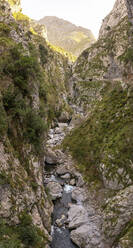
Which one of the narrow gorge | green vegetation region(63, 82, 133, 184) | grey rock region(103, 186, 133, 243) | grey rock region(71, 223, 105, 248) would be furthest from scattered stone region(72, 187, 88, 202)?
grey rock region(71, 223, 105, 248)

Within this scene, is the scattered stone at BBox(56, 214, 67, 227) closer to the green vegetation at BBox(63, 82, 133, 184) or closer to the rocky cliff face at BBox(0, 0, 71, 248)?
the rocky cliff face at BBox(0, 0, 71, 248)

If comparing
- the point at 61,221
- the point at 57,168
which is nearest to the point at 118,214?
the point at 61,221

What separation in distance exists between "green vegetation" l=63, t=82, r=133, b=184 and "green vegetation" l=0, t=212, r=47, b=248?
1569 centimetres

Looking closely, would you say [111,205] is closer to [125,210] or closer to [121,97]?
[125,210]

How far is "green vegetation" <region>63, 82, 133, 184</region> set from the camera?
3067 cm

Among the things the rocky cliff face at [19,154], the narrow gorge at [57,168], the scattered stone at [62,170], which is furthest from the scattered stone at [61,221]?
the scattered stone at [62,170]

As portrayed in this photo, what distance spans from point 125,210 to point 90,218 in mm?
5066

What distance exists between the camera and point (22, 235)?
16.7 metres

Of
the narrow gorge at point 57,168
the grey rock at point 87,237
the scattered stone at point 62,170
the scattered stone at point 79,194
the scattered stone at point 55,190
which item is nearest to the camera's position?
the narrow gorge at point 57,168

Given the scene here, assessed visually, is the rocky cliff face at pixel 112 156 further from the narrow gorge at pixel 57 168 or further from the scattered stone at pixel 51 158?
the scattered stone at pixel 51 158

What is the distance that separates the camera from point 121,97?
41594 mm

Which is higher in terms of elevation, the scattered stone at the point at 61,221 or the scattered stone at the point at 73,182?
the scattered stone at the point at 73,182

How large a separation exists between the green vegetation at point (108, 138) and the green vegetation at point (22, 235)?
1569cm

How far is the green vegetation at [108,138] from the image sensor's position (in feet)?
101
